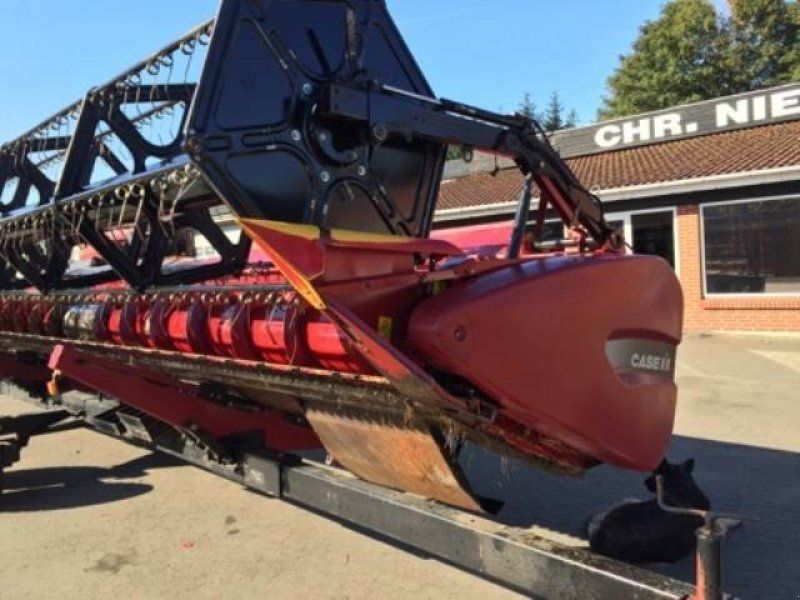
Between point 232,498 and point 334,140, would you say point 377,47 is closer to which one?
point 334,140

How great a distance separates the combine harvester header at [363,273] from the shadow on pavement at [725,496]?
2.71 feet

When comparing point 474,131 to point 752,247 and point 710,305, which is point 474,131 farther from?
point 710,305

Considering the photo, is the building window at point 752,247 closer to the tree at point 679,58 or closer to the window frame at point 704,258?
the window frame at point 704,258

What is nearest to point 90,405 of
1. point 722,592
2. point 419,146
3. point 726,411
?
point 419,146

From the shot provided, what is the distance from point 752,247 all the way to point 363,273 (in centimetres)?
1384

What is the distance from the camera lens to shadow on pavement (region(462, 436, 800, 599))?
4.21 meters

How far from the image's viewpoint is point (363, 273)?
2.73 m

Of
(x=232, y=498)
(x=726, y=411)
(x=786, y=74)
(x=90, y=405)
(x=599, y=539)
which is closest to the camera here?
(x=599, y=539)

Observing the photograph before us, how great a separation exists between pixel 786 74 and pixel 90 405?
38.8 metres

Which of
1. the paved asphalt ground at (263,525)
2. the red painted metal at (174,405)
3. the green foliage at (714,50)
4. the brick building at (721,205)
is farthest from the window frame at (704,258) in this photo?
the green foliage at (714,50)

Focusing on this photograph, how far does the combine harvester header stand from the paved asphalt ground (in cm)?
61

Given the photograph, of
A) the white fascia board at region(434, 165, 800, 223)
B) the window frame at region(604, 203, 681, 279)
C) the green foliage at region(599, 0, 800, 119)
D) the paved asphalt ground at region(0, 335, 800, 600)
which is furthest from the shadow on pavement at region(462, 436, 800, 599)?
the green foliage at region(599, 0, 800, 119)

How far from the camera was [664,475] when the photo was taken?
4.23 metres

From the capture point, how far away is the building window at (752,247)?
14.5 meters
